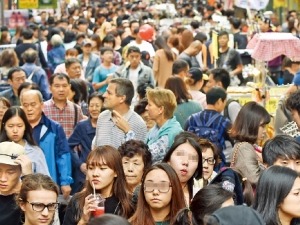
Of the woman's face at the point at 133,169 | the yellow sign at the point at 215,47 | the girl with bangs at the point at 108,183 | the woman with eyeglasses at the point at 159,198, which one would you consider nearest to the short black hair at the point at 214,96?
the woman's face at the point at 133,169

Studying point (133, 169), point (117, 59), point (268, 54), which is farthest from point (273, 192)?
point (117, 59)

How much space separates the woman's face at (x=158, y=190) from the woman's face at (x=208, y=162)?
156cm

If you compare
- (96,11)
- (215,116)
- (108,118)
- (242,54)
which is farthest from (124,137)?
(96,11)

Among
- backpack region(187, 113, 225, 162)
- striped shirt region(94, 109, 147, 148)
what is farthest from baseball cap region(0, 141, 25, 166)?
backpack region(187, 113, 225, 162)

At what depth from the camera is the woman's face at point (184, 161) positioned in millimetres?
8609

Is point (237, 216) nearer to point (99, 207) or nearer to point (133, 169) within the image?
point (99, 207)

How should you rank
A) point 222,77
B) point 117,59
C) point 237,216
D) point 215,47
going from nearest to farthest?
point 237,216 → point 222,77 → point 215,47 → point 117,59

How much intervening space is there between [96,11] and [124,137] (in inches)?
1289

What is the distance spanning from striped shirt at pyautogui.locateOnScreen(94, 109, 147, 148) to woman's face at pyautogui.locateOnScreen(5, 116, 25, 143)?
1059 mm

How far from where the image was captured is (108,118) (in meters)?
11.2

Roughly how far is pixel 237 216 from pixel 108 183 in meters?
2.79

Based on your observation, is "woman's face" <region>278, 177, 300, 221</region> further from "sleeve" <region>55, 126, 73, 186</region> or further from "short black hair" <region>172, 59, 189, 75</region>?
"short black hair" <region>172, 59, 189, 75</region>

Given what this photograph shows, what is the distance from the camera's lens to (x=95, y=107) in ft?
40.6

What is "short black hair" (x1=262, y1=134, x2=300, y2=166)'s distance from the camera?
8.67 meters
